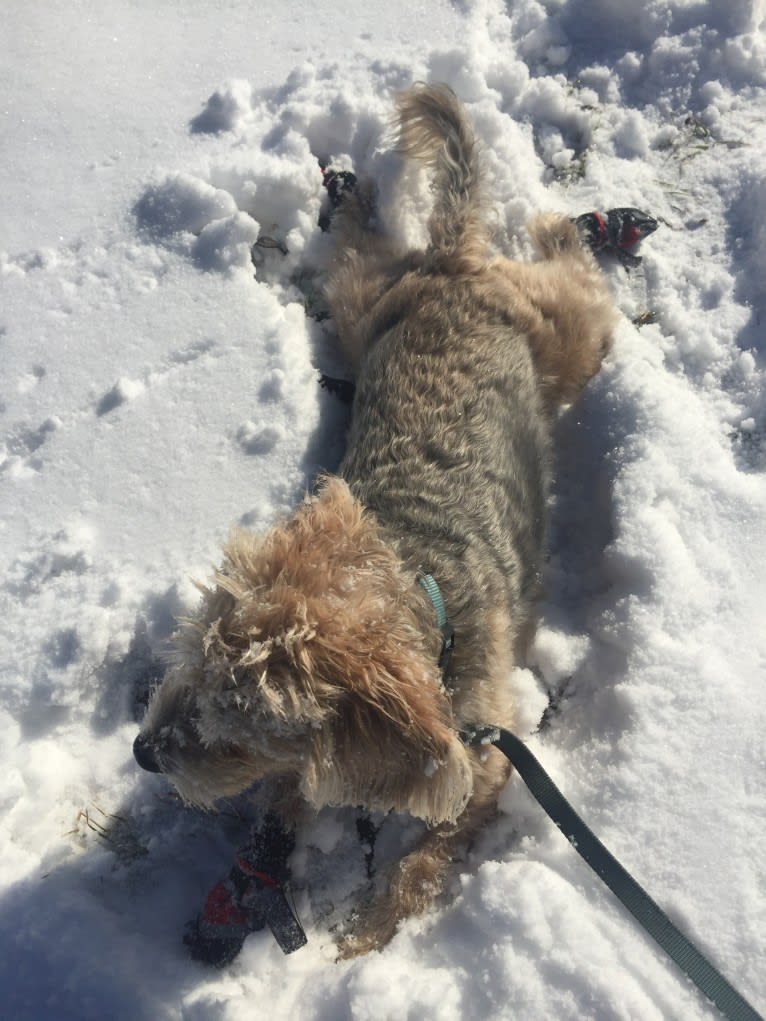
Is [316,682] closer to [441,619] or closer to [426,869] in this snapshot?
[441,619]

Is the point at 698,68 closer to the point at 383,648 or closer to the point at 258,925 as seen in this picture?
the point at 383,648

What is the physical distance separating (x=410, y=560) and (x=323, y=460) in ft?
3.80

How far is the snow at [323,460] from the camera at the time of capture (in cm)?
281

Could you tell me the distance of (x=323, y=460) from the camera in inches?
154

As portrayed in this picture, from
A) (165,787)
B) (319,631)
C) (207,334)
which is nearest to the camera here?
(319,631)

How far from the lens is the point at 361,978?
2.73 meters

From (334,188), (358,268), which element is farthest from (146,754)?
(334,188)

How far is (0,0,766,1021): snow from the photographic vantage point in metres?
2.81

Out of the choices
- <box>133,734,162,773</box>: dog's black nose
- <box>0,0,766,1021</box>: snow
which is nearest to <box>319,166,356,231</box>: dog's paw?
<box>0,0,766,1021</box>: snow

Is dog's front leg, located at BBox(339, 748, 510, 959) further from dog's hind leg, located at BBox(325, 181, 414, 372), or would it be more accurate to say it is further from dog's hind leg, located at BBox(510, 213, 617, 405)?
dog's hind leg, located at BBox(325, 181, 414, 372)

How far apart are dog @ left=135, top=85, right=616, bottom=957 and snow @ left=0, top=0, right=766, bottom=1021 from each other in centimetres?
29

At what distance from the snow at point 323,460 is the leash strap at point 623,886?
193 mm

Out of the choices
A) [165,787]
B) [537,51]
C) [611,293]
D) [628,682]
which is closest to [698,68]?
[537,51]

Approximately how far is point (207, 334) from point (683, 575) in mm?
2843
